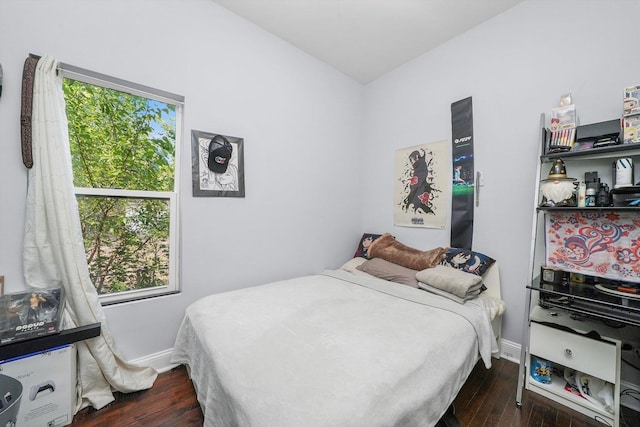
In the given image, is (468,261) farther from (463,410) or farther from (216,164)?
(216,164)

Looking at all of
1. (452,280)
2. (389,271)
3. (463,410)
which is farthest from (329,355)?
(389,271)

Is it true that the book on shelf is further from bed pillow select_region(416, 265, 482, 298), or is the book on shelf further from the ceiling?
bed pillow select_region(416, 265, 482, 298)

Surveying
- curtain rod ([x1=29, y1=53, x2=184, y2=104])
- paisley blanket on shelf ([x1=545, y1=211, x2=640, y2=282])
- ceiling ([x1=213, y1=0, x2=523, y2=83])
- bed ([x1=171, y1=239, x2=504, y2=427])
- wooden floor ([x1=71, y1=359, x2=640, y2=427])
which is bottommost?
wooden floor ([x1=71, y1=359, x2=640, y2=427])

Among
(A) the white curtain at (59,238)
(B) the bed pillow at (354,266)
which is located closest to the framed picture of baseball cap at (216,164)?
(A) the white curtain at (59,238)

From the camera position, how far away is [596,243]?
172 cm

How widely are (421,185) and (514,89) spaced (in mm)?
1084

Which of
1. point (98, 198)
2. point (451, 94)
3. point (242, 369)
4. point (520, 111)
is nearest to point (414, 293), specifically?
point (242, 369)

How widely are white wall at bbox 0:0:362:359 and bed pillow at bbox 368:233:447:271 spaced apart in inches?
20.5

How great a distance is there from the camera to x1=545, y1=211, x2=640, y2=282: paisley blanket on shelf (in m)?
1.60

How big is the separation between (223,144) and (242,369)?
5.57 ft

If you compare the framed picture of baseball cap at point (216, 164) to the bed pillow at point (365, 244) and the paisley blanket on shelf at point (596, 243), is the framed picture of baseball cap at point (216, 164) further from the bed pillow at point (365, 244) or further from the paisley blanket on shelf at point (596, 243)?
the paisley blanket on shelf at point (596, 243)

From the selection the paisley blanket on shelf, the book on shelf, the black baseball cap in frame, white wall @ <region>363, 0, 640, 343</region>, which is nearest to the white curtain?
the black baseball cap in frame

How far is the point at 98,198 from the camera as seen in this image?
1774 mm

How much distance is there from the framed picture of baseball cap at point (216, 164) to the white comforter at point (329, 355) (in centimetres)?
88
